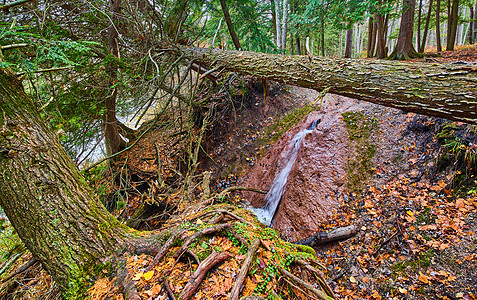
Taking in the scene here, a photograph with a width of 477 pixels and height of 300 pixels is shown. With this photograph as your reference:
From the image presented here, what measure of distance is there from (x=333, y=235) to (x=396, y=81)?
2.79m

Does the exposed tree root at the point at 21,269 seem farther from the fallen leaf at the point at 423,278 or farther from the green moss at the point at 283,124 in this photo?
the green moss at the point at 283,124

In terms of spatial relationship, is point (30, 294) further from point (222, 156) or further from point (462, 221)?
point (462, 221)

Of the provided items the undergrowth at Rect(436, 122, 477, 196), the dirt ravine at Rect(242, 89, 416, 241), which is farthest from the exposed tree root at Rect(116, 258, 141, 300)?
the undergrowth at Rect(436, 122, 477, 196)

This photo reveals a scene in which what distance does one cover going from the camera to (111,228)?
2.10 meters

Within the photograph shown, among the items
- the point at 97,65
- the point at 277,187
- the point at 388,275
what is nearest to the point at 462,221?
the point at 388,275

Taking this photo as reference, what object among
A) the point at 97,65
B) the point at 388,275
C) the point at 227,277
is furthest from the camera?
the point at 97,65

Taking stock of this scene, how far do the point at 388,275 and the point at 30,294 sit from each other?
4540mm

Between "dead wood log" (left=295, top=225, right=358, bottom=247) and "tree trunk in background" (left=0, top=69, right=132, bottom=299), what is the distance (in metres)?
3.51

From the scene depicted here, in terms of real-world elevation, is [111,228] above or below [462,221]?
above

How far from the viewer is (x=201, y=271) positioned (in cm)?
172

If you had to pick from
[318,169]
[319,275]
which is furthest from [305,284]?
[318,169]

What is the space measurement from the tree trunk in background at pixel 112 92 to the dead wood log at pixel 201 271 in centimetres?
365

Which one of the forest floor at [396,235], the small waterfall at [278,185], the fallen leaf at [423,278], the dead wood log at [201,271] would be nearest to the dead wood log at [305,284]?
the forest floor at [396,235]

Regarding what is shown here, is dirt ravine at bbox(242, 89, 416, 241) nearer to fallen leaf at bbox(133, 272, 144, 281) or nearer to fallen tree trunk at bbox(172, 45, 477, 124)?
fallen tree trunk at bbox(172, 45, 477, 124)
